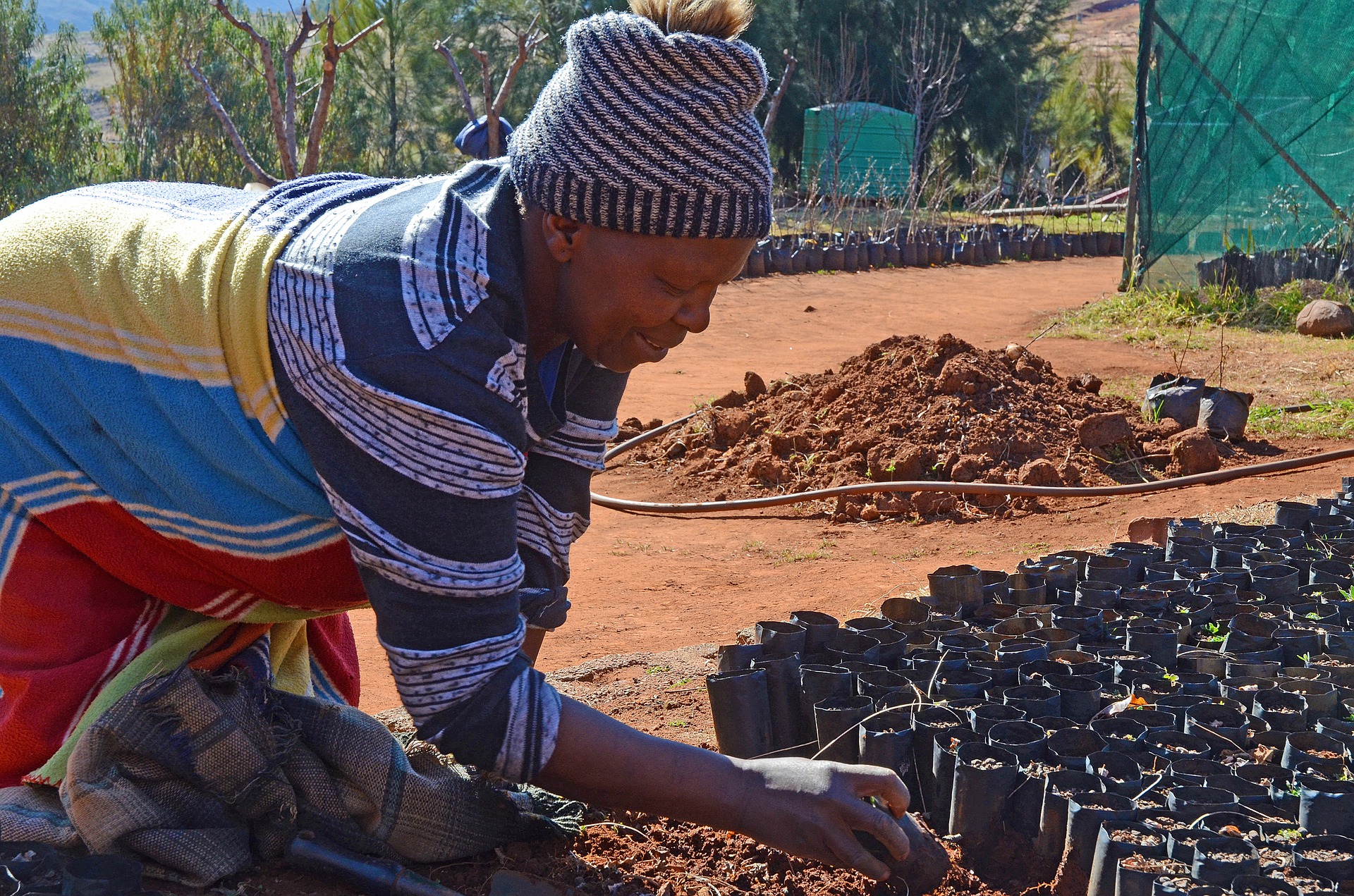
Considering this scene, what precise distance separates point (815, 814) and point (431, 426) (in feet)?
2.46

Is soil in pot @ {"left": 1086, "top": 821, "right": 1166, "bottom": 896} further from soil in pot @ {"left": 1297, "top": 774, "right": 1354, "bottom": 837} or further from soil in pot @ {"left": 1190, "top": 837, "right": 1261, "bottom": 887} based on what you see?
soil in pot @ {"left": 1297, "top": 774, "right": 1354, "bottom": 837}

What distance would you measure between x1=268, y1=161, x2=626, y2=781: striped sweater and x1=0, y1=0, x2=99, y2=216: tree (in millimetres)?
17827

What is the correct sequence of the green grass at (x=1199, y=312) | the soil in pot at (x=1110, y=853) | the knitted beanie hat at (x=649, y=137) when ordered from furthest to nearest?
the green grass at (x=1199, y=312) → the soil in pot at (x=1110, y=853) → the knitted beanie hat at (x=649, y=137)

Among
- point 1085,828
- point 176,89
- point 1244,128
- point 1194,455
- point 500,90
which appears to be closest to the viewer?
point 1085,828

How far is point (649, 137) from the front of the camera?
1568 mm

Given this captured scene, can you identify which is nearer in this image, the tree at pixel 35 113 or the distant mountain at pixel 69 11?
the tree at pixel 35 113

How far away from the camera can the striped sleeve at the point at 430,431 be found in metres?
1.57

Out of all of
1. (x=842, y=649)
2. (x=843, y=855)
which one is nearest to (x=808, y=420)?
(x=842, y=649)

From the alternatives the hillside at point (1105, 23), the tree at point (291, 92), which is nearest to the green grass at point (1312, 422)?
the tree at point (291, 92)

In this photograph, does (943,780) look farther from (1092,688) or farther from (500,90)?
(500,90)

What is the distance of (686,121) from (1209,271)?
1053 cm

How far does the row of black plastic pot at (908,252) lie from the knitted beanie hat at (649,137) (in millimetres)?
13493

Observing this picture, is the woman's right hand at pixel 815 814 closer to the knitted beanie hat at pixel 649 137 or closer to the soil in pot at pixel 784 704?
the knitted beanie hat at pixel 649 137

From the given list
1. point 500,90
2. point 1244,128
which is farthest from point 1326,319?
point 500,90
